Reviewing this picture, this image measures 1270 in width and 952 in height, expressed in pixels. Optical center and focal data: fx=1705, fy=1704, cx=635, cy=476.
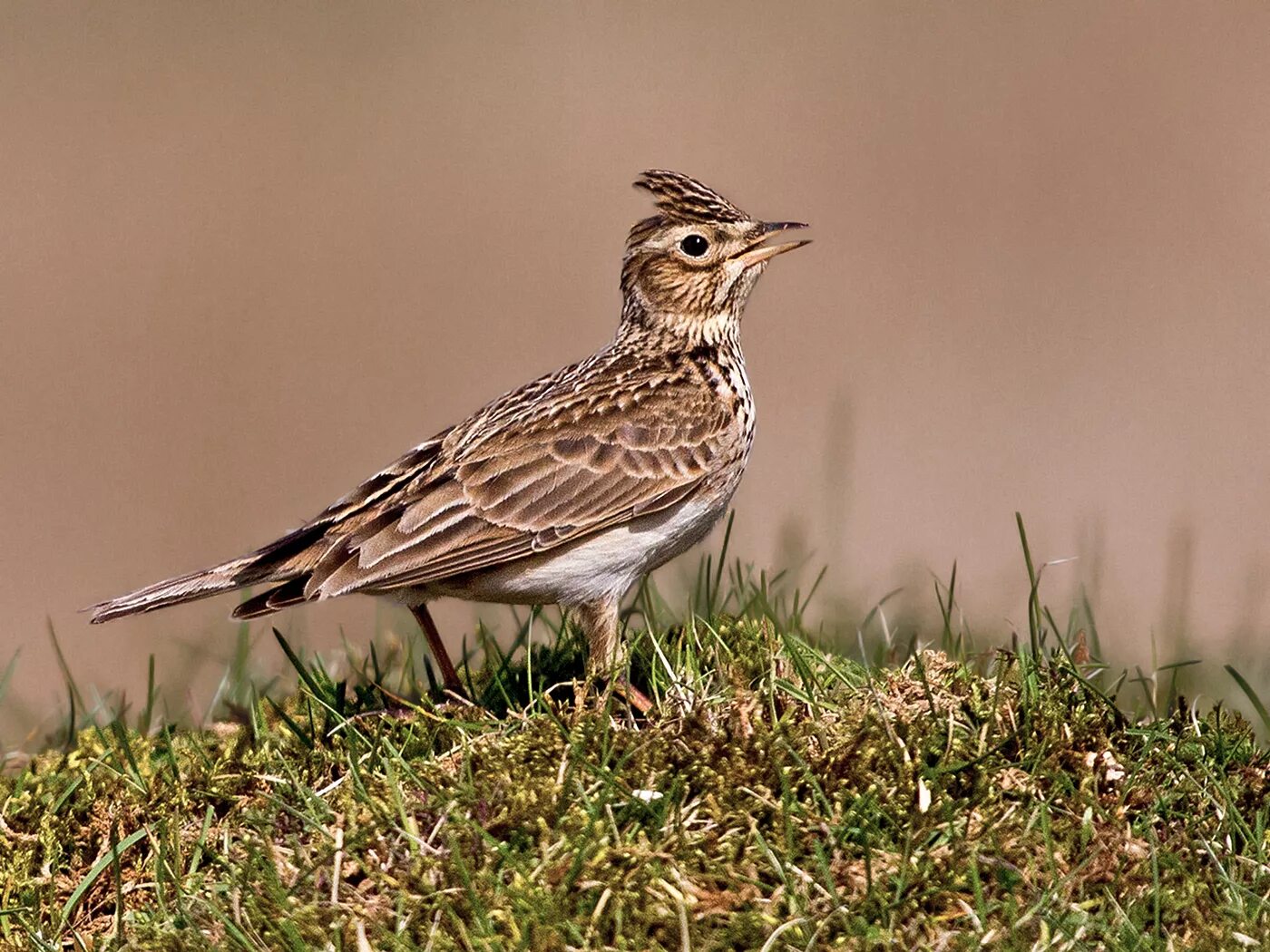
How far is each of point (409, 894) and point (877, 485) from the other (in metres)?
7.69

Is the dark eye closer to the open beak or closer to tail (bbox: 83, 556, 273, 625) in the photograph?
the open beak

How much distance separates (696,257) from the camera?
23.8ft

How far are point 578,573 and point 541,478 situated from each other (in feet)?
1.35

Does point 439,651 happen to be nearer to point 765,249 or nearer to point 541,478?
point 541,478

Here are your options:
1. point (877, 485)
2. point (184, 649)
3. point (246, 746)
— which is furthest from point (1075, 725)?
point (877, 485)

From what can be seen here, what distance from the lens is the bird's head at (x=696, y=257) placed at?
7.20m

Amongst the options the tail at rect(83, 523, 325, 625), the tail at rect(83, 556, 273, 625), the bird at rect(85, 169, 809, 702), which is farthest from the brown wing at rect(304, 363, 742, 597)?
the tail at rect(83, 556, 273, 625)

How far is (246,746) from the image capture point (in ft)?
19.0

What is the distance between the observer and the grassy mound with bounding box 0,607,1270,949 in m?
4.32

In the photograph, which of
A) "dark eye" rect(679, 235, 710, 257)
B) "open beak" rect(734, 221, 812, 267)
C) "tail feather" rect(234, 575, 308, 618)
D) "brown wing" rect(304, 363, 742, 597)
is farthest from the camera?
"dark eye" rect(679, 235, 710, 257)

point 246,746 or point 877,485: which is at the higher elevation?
point 246,746

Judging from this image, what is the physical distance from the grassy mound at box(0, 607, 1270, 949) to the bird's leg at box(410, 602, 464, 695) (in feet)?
1.70

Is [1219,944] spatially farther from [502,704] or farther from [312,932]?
[502,704]

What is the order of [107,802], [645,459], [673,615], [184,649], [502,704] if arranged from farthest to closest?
[184,649], [673,615], [645,459], [502,704], [107,802]
